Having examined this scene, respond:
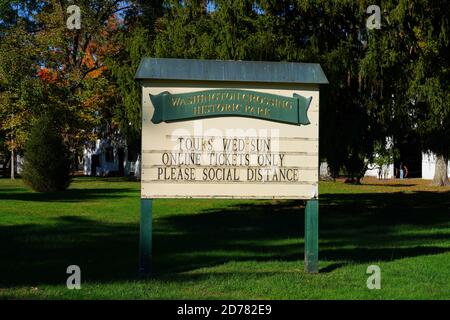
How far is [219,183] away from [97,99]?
3643 centimetres

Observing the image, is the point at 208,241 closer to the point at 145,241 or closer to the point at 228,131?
the point at 145,241

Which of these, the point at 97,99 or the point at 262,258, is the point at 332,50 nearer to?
the point at 262,258

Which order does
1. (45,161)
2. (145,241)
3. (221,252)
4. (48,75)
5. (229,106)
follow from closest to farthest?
(145,241) → (229,106) → (221,252) → (45,161) → (48,75)

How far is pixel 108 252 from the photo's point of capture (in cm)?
1167

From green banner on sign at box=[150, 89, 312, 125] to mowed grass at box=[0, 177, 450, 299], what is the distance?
87.5 inches

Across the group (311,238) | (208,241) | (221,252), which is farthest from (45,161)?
(311,238)

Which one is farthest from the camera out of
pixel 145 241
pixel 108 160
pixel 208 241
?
pixel 108 160

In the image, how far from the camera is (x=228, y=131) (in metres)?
9.57

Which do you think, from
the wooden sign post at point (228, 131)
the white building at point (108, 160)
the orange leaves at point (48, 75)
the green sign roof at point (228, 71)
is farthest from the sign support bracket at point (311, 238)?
the white building at point (108, 160)

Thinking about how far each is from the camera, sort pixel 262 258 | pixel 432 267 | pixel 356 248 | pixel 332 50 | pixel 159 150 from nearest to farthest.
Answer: pixel 159 150 < pixel 432 267 < pixel 262 258 < pixel 356 248 < pixel 332 50

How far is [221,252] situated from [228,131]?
3.04 m

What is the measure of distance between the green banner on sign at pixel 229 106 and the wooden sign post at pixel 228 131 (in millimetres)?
14

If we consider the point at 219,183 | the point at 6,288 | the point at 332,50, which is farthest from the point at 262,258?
the point at 332,50

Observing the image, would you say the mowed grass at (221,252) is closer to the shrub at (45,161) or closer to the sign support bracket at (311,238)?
the sign support bracket at (311,238)
